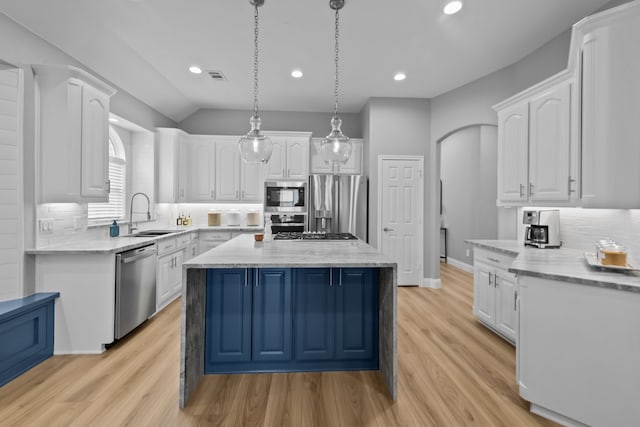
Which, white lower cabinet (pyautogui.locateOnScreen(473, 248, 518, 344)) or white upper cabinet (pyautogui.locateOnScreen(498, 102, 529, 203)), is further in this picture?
white upper cabinet (pyautogui.locateOnScreen(498, 102, 529, 203))

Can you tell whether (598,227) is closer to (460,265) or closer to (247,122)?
(460,265)

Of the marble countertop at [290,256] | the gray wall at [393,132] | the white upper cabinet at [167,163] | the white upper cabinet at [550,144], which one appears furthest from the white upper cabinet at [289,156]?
the white upper cabinet at [550,144]

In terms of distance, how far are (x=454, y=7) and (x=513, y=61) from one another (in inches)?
60.8

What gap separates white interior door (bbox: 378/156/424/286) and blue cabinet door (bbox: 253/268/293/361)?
9.58 ft

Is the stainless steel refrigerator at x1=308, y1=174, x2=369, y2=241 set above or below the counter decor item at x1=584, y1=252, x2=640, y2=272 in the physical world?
above

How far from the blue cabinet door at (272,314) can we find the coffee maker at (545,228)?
2497mm

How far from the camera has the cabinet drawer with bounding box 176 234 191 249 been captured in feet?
14.0

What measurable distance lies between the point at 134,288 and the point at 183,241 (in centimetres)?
136

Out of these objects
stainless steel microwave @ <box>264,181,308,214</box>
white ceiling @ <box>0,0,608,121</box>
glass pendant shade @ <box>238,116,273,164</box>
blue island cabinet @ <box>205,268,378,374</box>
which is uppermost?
white ceiling @ <box>0,0,608,121</box>

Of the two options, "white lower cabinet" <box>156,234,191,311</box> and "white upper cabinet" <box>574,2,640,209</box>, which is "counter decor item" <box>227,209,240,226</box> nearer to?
"white lower cabinet" <box>156,234,191,311</box>

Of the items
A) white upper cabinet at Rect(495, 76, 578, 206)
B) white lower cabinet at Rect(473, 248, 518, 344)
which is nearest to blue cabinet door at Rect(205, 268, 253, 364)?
white lower cabinet at Rect(473, 248, 518, 344)

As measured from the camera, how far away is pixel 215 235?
4.96 meters

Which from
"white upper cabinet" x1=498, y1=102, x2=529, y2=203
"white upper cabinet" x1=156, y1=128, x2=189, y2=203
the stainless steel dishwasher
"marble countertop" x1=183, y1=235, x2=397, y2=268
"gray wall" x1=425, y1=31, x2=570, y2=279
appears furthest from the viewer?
"white upper cabinet" x1=156, y1=128, x2=189, y2=203

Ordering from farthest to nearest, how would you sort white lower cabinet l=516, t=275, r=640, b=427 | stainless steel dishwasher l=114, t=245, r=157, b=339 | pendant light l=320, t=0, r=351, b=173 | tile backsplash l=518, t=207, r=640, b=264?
stainless steel dishwasher l=114, t=245, r=157, b=339 → pendant light l=320, t=0, r=351, b=173 → tile backsplash l=518, t=207, r=640, b=264 → white lower cabinet l=516, t=275, r=640, b=427
